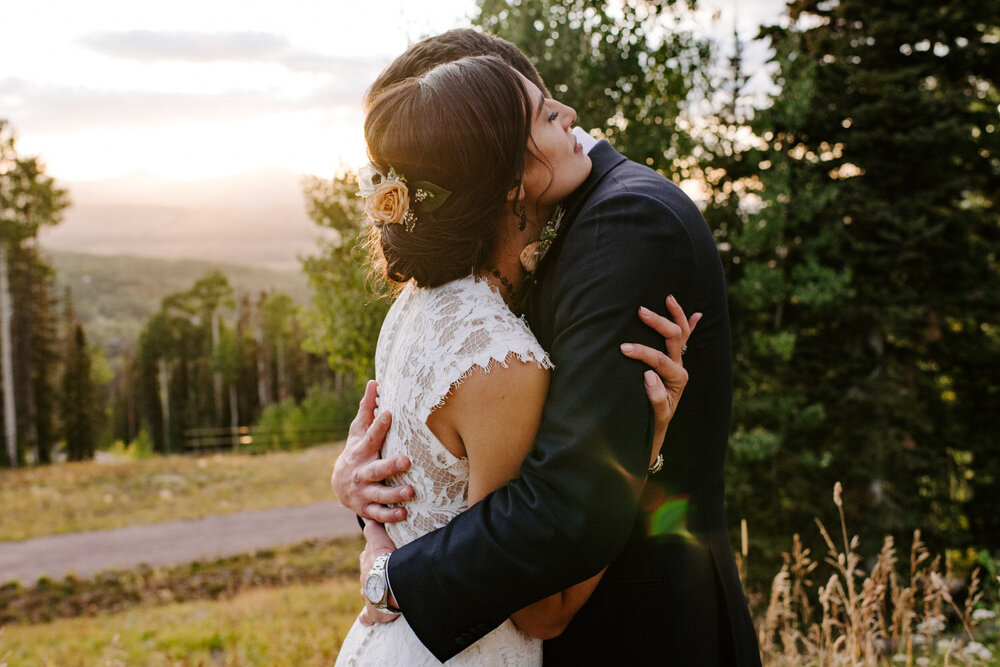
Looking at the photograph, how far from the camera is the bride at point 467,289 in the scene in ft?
4.80

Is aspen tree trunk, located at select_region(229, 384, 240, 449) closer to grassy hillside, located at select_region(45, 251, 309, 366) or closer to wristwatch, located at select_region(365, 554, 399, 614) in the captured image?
grassy hillside, located at select_region(45, 251, 309, 366)

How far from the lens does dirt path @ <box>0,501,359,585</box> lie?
15570mm

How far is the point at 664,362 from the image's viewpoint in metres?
1.39

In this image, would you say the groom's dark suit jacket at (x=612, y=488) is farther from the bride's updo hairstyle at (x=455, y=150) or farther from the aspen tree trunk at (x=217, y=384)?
the aspen tree trunk at (x=217, y=384)

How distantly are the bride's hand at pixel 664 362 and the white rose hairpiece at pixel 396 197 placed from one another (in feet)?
1.88

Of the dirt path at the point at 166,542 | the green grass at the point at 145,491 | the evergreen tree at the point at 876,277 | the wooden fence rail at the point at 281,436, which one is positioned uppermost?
the evergreen tree at the point at 876,277

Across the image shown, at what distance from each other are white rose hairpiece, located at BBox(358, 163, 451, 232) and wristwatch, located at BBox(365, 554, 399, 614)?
78 centimetres

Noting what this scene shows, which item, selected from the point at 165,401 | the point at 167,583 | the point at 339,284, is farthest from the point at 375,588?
the point at 165,401

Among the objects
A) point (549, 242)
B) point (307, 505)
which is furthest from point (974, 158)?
point (307, 505)

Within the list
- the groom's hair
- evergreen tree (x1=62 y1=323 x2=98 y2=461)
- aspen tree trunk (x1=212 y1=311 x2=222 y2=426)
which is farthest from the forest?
aspen tree trunk (x1=212 y1=311 x2=222 y2=426)

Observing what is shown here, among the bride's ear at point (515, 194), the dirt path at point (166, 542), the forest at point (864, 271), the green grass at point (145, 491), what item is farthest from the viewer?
the green grass at point (145, 491)

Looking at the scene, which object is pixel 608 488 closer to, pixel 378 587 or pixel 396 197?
pixel 378 587

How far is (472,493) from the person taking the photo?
4.94 ft

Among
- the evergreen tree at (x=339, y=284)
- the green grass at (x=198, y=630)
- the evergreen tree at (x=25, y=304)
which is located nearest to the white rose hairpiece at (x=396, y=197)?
the green grass at (x=198, y=630)
